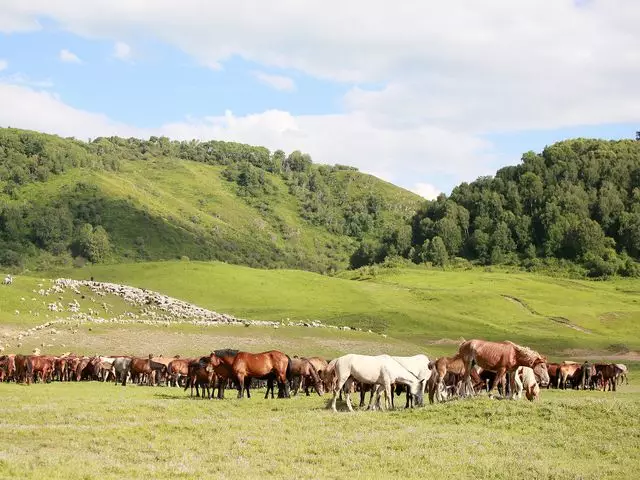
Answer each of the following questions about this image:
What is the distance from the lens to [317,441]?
805 inches

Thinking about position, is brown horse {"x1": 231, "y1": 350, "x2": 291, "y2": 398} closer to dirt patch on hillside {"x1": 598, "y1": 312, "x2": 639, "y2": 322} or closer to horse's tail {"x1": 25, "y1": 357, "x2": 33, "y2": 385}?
horse's tail {"x1": 25, "y1": 357, "x2": 33, "y2": 385}

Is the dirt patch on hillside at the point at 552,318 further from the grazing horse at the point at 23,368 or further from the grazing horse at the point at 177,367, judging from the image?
the grazing horse at the point at 23,368

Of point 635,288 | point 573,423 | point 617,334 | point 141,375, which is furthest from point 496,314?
point 573,423

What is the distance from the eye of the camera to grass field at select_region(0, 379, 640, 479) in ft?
57.2

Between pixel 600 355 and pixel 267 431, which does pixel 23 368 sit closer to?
pixel 267 431

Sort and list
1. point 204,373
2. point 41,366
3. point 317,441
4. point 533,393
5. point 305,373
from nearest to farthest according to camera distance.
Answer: point 317,441 < point 533,393 < point 204,373 < point 305,373 < point 41,366

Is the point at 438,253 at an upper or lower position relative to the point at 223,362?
upper

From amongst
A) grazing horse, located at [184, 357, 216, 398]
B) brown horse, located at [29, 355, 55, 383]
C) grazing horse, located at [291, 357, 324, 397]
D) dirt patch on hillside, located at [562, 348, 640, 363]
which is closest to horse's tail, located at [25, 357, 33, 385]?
brown horse, located at [29, 355, 55, 383]

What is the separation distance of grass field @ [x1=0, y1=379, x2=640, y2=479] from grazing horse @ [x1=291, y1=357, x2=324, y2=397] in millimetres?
7022

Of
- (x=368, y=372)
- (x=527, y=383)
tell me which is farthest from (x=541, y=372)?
(x=368, y=372)

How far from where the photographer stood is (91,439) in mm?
20328

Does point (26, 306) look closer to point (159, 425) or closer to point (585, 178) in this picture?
point (159, 425)

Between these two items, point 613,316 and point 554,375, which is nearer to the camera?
point 554,375

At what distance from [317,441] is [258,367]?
36.0ft
